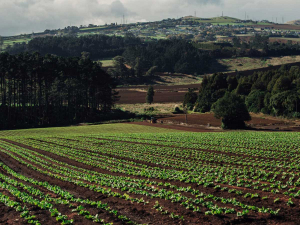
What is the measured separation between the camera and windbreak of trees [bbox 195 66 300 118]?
334 feet

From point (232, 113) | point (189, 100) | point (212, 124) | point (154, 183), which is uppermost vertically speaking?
point (189, 100)

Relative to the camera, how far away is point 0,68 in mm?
104250

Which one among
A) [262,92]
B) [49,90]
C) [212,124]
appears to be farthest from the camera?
[262,92]

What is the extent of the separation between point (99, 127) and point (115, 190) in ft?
208

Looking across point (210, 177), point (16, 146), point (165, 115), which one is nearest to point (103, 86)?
point (165, 115)

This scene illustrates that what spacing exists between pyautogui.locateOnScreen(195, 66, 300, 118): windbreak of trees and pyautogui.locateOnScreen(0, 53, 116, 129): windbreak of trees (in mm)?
35655

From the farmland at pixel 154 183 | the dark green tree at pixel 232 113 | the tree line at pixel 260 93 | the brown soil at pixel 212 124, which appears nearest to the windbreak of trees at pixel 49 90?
the brown soil at pixel 212 124

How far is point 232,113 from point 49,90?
198ft

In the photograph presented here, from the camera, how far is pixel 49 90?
4481 inches

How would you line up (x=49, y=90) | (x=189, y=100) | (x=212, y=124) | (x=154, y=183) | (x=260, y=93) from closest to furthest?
1. (x=154, y=183)
2. (x=212, y=124)
3. (x=260, y=93)
4. (x=49, y=90)
5. (x=189, y=100)

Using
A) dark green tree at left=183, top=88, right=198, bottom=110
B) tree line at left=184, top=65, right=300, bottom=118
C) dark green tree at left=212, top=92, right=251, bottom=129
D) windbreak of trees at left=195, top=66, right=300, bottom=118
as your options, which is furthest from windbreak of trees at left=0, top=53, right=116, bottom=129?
dark green tree at left=212, top=92, right=251, bottom=129

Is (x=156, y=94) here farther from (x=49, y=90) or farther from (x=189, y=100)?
(x=49, y=90)

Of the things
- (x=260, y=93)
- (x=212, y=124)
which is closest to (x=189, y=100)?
(x=260, y=93)

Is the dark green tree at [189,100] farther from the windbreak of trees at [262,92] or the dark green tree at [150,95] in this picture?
the dark green tree at [150,95]
